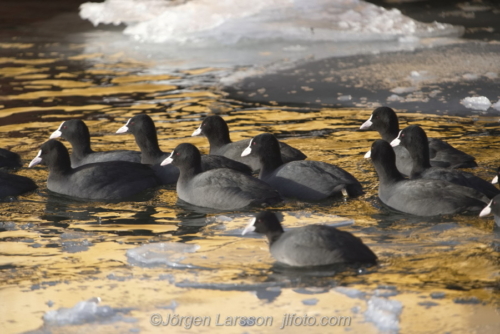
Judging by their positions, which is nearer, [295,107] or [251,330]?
[251,330]

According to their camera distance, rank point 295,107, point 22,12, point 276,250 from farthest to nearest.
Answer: point 22,12 < point 295,107 < point 276,250

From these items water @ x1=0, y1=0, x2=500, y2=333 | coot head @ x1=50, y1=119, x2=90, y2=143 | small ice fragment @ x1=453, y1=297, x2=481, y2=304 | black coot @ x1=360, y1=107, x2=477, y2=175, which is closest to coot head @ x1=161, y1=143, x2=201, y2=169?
water @ x1=0, y1=0, x2=500, y2=333

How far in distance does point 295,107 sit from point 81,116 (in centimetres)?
297

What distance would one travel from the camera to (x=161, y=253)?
19.5ft

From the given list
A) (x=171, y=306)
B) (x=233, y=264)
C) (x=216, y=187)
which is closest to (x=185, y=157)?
(x=216, y=187)

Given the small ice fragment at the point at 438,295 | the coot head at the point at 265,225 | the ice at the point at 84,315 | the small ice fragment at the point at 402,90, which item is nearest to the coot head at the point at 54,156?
the coot head at the point at 265,225

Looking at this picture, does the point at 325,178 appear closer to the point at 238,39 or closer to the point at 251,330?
the point at 251,330

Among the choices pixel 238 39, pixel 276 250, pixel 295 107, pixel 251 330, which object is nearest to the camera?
pixel 251 330

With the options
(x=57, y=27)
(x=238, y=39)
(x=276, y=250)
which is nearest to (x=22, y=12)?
(x=57, y=27)

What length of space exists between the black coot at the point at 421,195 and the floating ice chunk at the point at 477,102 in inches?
144

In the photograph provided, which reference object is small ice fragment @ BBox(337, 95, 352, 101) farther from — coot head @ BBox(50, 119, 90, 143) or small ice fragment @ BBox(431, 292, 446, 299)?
small ice fragment @ BBox(431, 292, 446, 299)

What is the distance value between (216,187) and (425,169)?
1.98m

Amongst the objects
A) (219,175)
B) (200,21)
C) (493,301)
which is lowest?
(493,301)

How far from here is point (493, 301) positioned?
4.95 meters
